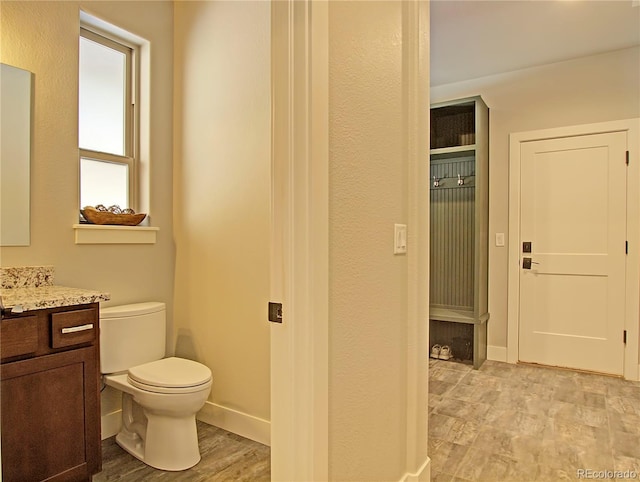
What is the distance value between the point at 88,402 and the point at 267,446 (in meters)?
0.94

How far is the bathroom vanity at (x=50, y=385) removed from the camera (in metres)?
1.52

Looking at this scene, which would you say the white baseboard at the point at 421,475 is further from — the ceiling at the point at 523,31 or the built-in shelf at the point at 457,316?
the ceiling at the point at 523,31

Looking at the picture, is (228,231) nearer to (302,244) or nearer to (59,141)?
(59,141)

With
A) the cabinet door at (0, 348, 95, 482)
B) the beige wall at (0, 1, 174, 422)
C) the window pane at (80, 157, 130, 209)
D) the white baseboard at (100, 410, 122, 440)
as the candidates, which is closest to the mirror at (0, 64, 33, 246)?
the beige wall at (0, 1, 174, 422)

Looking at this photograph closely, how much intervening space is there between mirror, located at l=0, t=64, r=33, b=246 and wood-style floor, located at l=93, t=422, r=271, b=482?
1161mm

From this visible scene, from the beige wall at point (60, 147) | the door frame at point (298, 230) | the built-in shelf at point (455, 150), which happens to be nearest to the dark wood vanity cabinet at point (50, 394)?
the beige wall at point (60, 147)

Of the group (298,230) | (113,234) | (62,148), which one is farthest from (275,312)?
(62,148)

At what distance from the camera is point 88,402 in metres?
1.75

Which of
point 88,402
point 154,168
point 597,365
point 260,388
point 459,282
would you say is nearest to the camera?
point 88,402

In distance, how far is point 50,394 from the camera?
1634mm

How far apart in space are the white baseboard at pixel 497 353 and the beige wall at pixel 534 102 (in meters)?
0.04

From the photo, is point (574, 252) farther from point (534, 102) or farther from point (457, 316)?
point (534, 102)

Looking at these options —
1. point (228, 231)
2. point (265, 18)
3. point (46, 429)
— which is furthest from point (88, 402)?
point (265, 18)

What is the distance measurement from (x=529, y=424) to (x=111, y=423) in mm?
2431
